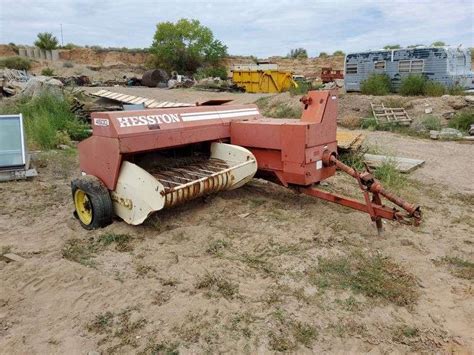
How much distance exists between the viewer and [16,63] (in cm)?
3822

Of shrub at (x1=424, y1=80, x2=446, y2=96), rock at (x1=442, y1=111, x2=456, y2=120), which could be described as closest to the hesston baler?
rock at (x1=442, y1=111, x2=456, y2=120)

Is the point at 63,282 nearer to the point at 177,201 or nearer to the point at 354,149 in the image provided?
the point at 177,201

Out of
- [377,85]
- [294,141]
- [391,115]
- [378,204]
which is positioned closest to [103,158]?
[294,141]

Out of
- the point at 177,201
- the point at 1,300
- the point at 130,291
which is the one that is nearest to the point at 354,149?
the point at 177,201

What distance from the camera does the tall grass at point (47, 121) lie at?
28.7 ft

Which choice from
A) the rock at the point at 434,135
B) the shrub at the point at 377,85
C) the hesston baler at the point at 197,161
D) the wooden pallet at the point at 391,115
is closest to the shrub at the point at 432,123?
the wooden pallet at the point at 391,115

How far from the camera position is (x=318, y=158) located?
465 centimetres

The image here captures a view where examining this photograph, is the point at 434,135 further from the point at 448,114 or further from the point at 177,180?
the point at 177,180

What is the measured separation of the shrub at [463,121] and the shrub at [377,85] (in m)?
3.82

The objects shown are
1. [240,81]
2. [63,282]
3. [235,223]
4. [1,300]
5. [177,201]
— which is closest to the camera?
[1,300]

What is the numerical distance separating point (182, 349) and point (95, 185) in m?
2.36

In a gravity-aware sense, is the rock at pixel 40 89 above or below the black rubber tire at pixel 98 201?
above

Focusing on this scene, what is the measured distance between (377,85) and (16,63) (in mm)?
34014

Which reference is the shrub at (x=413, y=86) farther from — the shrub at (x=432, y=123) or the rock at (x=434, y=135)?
the rock at (x=434, y=135)
